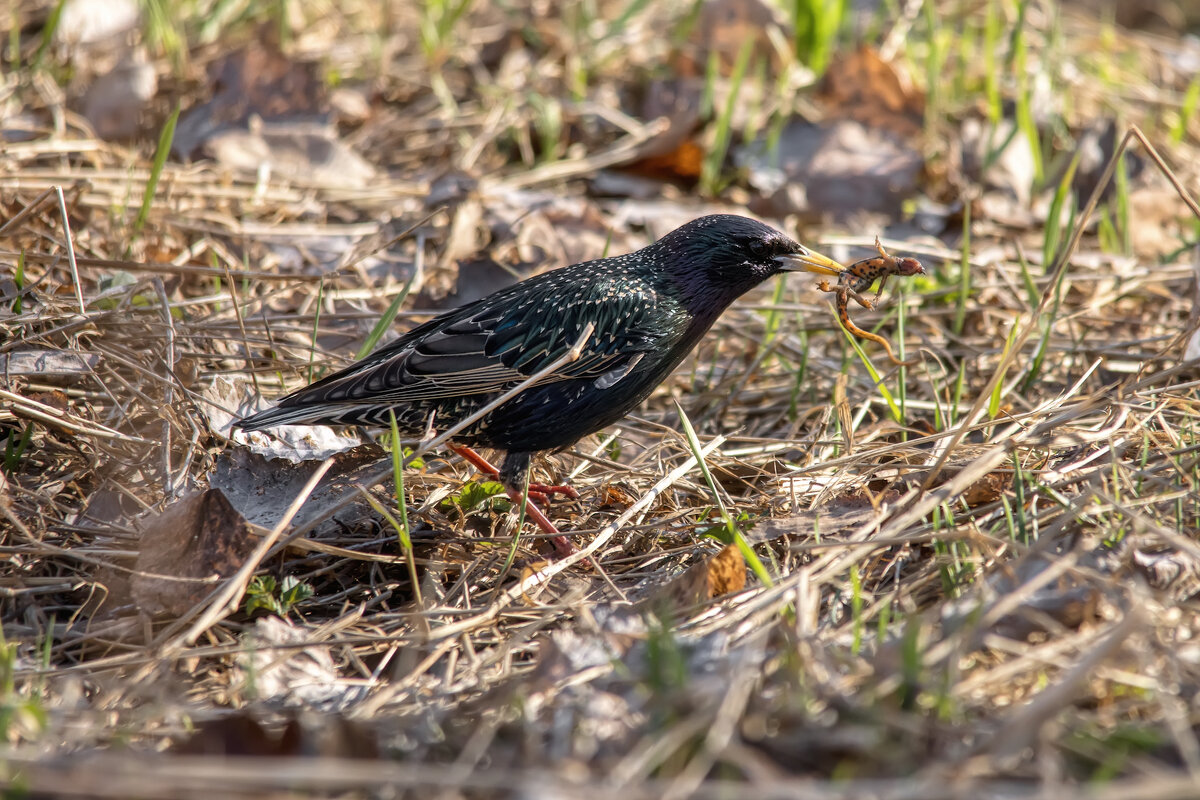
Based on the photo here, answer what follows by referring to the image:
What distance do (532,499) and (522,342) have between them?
60 cm

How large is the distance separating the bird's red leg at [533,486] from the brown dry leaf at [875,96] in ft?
10.8

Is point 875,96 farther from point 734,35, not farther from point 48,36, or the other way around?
point 48,36

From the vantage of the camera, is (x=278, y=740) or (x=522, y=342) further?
(x=522, y=342)

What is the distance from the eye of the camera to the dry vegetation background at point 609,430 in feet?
7.23

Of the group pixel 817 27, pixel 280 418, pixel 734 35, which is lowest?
pixel 280 418

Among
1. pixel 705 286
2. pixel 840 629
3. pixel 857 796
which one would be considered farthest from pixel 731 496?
pixel 857 796

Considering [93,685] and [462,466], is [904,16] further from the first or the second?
[93,685]

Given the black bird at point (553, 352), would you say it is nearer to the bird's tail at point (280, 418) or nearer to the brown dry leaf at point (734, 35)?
the bird's tail at point (280, 418)

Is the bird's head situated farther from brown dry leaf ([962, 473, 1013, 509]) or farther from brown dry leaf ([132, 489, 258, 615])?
brown dry leaf ([132, 489, 258, 615])

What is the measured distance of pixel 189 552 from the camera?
302 cm

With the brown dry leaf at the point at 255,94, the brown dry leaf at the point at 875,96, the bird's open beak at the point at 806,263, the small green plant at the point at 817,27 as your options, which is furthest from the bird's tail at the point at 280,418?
the small green plant at the point at 817,27

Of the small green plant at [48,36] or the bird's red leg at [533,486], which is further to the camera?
the small green plant at [48,36]

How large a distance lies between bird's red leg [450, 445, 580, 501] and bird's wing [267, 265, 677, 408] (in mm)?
341

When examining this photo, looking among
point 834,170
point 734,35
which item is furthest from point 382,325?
point 734,35
